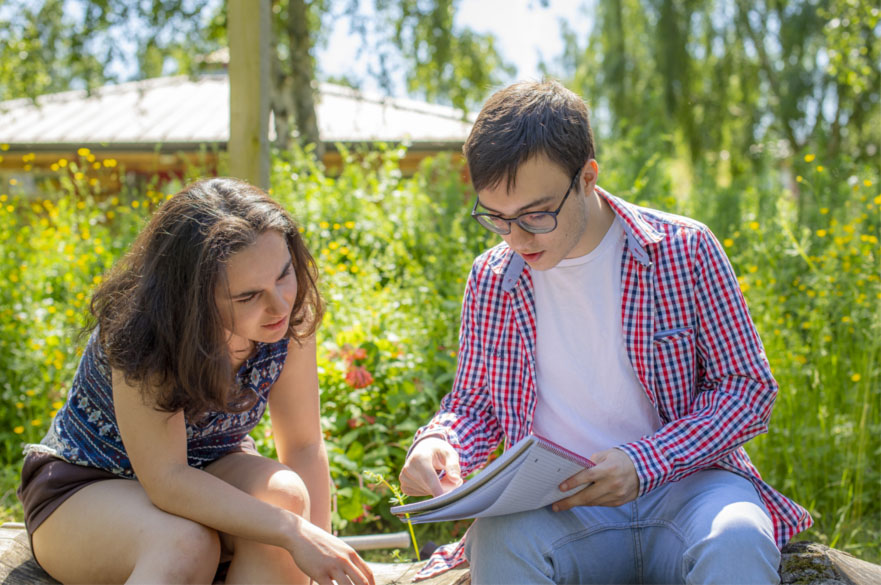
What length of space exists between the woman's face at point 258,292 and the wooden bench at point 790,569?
0.72 metres

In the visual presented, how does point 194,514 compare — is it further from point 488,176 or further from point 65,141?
point 65,141

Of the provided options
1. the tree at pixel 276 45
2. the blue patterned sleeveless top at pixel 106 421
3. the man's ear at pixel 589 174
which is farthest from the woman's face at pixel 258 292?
the tree at pixel 276 45

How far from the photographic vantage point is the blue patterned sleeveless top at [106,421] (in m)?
1.80

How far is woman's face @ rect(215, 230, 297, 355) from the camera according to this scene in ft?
5.51

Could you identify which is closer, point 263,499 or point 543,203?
point 543,203

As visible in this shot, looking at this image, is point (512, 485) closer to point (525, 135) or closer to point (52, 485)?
point (525, 135)

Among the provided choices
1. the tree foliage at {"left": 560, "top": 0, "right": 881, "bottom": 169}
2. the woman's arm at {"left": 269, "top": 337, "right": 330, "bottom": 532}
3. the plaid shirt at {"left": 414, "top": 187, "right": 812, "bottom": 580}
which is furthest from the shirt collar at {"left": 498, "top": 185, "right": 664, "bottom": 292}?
the tree foliage at {"left": 560, "top": 0, "right": 881, "bottom": 169}

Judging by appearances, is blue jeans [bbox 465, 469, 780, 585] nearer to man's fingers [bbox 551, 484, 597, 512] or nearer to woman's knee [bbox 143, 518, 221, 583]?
man's fingers [bbox 551, 484, 597, 512]

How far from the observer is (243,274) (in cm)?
168

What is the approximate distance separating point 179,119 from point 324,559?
27.4 feet

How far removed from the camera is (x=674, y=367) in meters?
1.66

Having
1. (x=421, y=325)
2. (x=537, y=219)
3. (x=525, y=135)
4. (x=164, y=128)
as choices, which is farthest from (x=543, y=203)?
(x=164, y=128)

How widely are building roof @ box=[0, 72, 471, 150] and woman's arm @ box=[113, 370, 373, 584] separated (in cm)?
594

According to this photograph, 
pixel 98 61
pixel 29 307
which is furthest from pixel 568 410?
pixel 98 61
